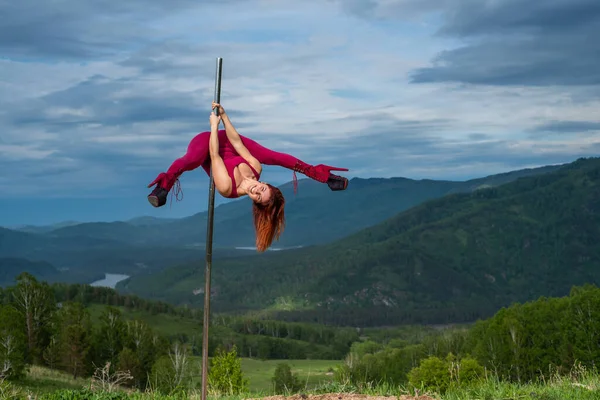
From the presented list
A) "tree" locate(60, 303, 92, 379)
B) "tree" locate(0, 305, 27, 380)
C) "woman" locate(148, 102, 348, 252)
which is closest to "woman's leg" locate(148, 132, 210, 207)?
"woman" locate(148, 102, 348, 252)

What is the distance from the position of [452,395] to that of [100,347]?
335 feet

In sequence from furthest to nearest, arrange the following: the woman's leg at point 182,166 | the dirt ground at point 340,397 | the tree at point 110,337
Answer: the tree at point 110,337 → the dirt ground at point 340,397 → the woman's leg at point 182,166

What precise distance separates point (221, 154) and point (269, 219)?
1.46m

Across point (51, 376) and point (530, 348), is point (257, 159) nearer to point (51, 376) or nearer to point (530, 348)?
point (51, 376)

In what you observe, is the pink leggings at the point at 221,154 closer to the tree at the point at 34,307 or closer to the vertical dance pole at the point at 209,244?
the vertical dance pole at the point at 209,244

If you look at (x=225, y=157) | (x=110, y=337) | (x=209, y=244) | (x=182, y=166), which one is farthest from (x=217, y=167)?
(x=110, y=337)

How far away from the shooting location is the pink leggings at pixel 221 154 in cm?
1194

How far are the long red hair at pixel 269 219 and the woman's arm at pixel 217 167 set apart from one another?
64 cm

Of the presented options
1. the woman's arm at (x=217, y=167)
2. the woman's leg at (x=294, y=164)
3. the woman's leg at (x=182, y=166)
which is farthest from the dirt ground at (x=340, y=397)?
the woman's leg at (x=182, y=166)

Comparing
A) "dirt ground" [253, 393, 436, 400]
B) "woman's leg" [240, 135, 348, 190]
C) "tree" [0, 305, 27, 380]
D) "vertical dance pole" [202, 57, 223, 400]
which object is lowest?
"tree" [0, 305, 27, 380]

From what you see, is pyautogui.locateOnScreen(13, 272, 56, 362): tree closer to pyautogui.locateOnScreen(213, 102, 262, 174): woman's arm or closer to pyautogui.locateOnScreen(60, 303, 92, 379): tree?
pyautogui.locateOnScreen(60, 303, 92, 379): tree

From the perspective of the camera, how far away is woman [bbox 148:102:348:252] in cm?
1190

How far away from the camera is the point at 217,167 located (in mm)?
11969

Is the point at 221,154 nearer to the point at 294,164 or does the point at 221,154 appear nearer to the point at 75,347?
the point at 294,164
